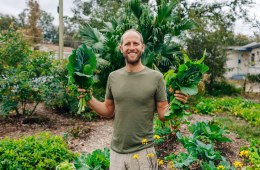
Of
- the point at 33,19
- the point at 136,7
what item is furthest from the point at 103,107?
the point at 33,19

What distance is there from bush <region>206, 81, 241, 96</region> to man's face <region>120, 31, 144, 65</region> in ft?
43.1

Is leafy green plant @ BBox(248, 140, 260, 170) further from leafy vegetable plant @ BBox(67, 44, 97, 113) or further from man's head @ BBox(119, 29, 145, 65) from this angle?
leafy vegetable plant @ BBox(67, 44, 97, 113)

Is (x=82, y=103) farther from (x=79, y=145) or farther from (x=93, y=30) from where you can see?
(x=93, y=30)

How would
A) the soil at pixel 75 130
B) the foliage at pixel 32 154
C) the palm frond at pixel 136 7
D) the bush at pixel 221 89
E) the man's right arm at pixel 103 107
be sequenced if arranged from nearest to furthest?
1. the man's right arm at pixel 103 107
2. the foliage at pixel 32 154
3. the soil at pixel 75 130
4. the palm frond at pixel 136 7
5. the bush at pixel 221 89

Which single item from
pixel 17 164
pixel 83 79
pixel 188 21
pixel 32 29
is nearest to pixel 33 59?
pixel 17 164

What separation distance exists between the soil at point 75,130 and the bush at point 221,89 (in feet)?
21.1

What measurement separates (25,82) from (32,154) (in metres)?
3.26

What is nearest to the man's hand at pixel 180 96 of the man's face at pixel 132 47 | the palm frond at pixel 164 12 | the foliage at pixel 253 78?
the man's face at pixel 132 47

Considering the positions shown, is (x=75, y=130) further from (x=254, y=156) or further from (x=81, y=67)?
(x=81, y=67)

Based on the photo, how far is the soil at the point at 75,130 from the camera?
17.7 feet

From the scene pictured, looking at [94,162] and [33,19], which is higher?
[33,19]

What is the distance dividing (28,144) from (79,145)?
4.01ft

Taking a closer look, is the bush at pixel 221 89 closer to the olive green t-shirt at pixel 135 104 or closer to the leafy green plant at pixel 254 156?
the leafy green plant at pixel 254 156

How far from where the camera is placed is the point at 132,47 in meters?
2.38
